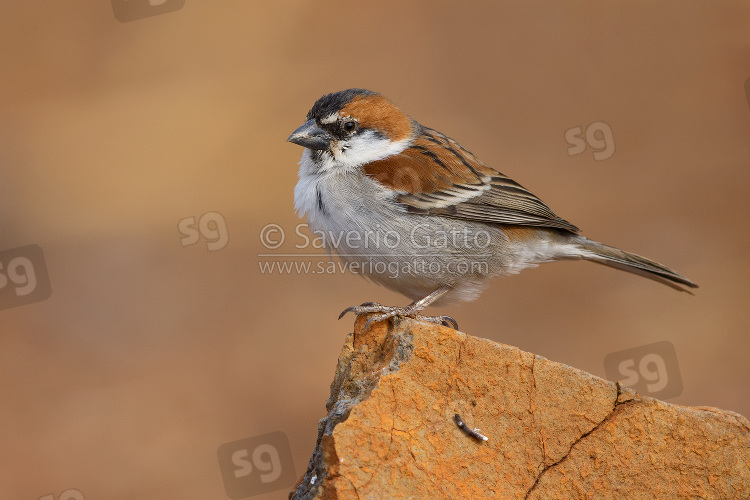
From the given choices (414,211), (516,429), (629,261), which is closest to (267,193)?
(414,211)

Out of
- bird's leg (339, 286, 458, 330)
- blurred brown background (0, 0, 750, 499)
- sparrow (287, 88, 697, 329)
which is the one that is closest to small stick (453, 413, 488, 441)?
bird's leg (339, 286, 458, 330)

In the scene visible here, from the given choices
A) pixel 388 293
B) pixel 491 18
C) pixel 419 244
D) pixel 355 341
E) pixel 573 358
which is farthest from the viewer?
pixel 491 18

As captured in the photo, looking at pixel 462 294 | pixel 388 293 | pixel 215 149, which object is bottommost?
pixel 388 293

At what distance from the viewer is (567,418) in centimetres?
382

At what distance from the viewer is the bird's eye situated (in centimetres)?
Result: 503

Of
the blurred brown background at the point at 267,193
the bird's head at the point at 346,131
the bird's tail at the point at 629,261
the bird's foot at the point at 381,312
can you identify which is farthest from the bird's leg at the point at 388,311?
the blurred brown background at the point at 267,193

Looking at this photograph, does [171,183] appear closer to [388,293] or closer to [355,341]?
[388,293]

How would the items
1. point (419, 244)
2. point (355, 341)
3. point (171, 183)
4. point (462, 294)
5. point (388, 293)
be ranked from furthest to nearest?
1. point (171, 183)
2. point (388, 293)
3. point (462, 294)
4. point (419, 244)
5. point (355, 341)

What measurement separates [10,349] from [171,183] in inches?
114

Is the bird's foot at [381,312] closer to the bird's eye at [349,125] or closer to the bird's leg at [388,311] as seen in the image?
the bird's leg at [388,311]

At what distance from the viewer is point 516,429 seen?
3.76m

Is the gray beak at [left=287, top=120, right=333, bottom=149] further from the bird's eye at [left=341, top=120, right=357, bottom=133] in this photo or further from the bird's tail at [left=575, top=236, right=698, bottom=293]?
the bird's tail at [left=575, top=236, right=698, bottom=293]

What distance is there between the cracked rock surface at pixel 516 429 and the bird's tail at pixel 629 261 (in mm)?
1416

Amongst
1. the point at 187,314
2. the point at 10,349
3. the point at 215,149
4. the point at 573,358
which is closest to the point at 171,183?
the point at 215,149
